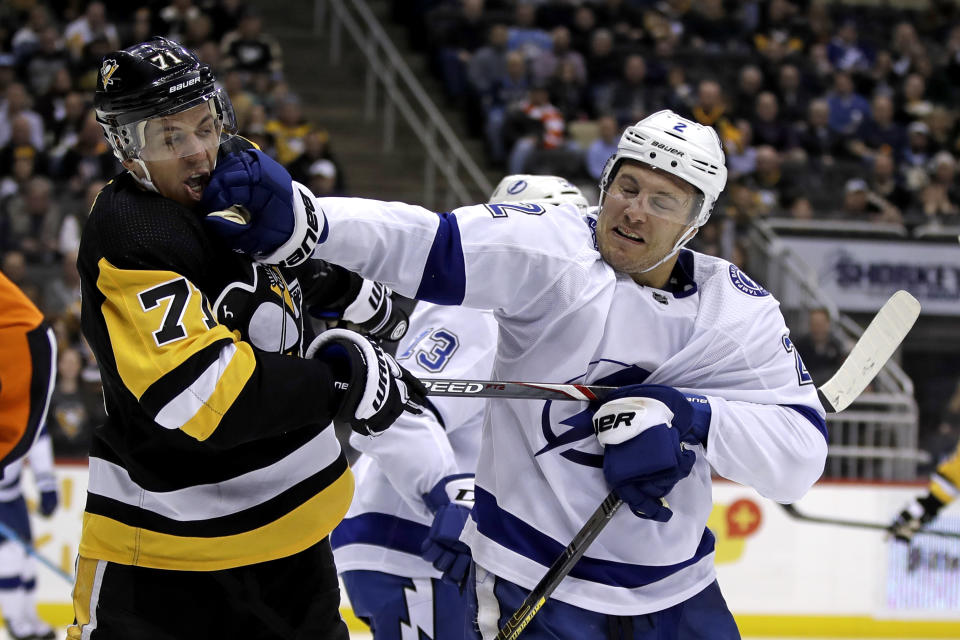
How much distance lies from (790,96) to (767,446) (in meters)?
7.85

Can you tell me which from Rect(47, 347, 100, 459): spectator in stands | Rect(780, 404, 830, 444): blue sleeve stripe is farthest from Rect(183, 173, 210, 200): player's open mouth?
Rect(47, 347, 100, 459): spectator in stands

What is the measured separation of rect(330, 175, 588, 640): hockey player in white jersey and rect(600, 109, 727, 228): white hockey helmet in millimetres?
424

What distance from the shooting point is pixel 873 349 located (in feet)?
8.45

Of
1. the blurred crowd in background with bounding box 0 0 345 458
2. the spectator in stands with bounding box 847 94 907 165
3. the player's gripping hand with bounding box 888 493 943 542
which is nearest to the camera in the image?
the player's gripping hand with bounding box 888 493 943 542

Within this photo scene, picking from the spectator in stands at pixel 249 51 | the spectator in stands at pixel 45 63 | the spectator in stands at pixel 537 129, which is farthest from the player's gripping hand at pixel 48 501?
the spectator in stands at pixel 249 51

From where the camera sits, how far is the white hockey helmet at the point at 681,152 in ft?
7.06

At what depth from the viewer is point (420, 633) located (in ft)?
8.93

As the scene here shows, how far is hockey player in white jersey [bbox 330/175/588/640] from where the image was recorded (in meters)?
2.59

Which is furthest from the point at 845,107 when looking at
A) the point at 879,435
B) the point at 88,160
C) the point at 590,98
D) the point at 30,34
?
the point at 30,34

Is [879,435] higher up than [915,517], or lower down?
lower down

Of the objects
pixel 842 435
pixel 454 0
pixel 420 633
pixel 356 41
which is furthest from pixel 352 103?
pixel 420 633

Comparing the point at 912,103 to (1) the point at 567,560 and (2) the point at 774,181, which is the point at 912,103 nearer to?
(2) the point at 774,181

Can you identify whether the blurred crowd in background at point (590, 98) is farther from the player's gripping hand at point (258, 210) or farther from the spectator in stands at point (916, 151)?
the player's gripping hand at point (258, 210)

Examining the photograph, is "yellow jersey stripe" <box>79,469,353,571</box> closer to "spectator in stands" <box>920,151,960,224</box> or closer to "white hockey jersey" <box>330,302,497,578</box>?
"white hockey jersey" <box>330,302,497,578</box>
